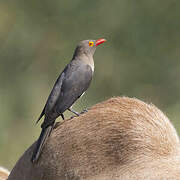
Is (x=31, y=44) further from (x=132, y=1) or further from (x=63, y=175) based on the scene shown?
(x=63, y=175)

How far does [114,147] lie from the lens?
6.29 ft

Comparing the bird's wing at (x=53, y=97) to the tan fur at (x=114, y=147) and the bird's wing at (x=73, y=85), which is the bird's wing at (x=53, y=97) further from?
the tan fur at (x=114, y=147)

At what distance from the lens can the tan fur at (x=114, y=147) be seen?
187 cm

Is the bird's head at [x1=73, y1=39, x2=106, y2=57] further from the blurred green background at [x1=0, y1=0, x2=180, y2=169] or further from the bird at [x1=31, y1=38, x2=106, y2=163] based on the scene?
the blurred green background at [x1=0, y1=0, x2=180, y2=169]

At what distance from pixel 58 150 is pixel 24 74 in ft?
37.3

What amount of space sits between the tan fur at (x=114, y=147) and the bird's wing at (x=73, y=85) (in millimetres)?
312

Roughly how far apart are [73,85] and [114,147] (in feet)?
2.21

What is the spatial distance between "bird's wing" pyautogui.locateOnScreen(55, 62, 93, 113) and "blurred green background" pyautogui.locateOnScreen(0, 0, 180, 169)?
8.43 m

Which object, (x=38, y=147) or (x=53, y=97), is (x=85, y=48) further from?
(x=38, y=147)

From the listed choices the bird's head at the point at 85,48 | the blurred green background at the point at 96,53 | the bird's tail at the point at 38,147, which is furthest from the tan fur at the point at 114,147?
the blurred green background at the point at 96,53

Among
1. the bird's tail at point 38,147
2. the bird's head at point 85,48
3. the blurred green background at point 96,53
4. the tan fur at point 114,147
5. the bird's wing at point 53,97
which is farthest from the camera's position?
the blurred green background at point 96,53

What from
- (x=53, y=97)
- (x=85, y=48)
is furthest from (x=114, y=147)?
(x=85, y=48)

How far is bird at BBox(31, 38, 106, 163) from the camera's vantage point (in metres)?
2.17

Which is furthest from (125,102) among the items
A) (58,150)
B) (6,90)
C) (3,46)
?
(3,46)
